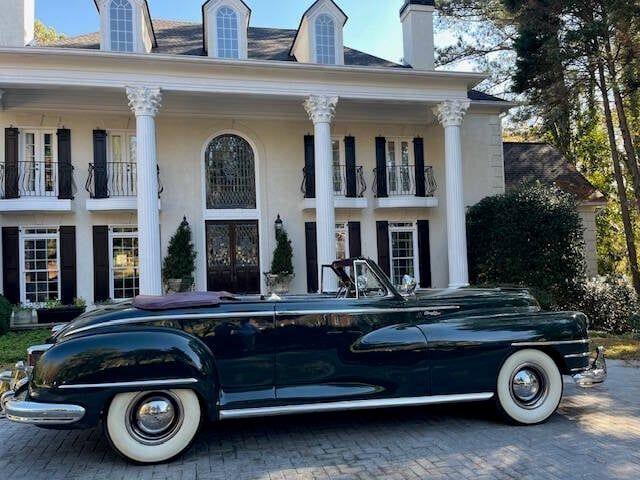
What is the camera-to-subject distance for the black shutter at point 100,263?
48.5ft

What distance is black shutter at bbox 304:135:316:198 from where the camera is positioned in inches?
632

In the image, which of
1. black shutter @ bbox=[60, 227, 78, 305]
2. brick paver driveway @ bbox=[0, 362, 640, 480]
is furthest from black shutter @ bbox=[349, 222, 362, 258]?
brick paver driveway @ bbox=[0, 362, 640, 480]

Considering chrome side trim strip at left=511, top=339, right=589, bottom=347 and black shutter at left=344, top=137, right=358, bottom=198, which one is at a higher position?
black shutter at left=344, top=137, right=358, bottom=198

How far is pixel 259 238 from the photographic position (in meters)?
15.9

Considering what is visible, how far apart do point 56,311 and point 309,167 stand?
26.2 feet

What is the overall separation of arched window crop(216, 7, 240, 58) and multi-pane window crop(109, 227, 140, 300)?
557cm

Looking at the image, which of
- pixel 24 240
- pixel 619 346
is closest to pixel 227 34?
pixel 24 240

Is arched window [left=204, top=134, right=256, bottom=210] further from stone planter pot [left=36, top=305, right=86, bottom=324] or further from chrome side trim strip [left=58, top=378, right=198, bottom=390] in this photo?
chrome side trim strip [left=58, top=378, right=198, bottom=390]

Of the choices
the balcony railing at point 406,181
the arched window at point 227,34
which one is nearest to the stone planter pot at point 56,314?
the arched window at point 227,34

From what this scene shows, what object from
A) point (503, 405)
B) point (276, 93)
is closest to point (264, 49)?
point (276, 93)

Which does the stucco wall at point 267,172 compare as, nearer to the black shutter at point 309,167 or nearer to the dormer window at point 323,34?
the black shutter at point 309,167

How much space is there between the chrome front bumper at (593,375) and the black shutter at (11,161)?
46.1 feet

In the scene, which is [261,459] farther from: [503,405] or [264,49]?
[264,49]

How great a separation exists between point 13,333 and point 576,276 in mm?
14458
